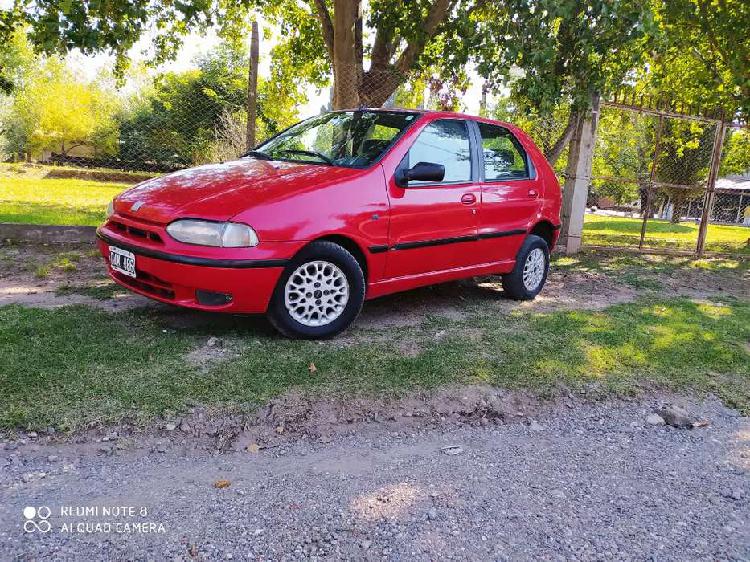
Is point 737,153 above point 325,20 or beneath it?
beneath

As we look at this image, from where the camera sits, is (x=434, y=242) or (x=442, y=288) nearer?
(x=434, y=242)

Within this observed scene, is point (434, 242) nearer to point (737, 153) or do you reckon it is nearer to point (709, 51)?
point (709, 51)

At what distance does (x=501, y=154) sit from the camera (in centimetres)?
573

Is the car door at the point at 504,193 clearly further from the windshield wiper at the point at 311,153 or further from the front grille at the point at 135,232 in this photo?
the front grille at the point at 135,232

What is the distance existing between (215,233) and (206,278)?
297 millimetres

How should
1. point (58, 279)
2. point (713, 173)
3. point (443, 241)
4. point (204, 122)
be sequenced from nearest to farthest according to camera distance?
1. point (443, 241)
2. point (58, 279)
3. point (713, 173)
4. point (204, 122)

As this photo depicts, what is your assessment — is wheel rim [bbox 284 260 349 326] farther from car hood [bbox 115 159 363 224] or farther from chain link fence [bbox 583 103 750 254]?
chain link fence [bbox 583 103 750 254]

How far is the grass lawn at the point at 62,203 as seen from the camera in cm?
870

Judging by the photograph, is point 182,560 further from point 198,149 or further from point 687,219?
point 687,219

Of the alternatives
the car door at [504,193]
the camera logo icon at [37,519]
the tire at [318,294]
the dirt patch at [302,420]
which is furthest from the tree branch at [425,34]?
the camera logo icon at [37,519]

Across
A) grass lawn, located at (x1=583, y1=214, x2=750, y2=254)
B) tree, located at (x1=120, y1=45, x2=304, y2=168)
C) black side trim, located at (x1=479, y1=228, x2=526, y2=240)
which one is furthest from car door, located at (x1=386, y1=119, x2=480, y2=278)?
tree, located at (x1=120, y1=45, x2=304, y2=168)

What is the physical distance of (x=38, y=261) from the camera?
21.2 feet

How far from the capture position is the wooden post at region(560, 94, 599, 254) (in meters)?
9.03

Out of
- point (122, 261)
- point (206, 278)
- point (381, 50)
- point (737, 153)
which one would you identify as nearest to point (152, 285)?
point (122, 261)
